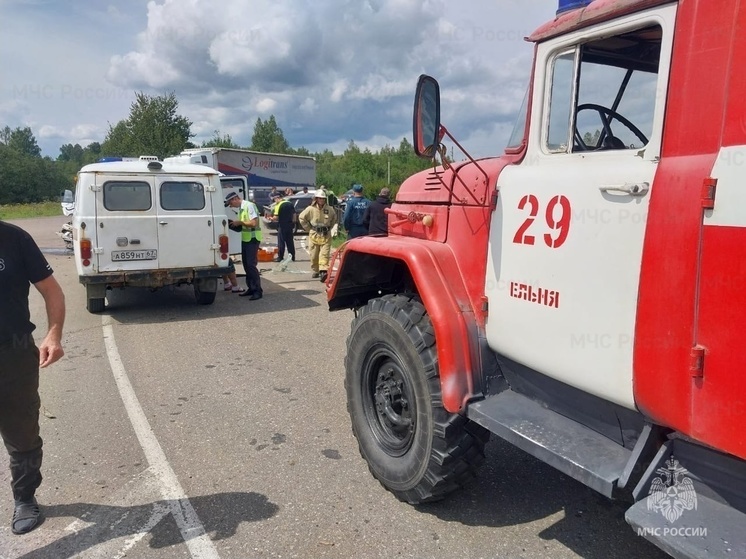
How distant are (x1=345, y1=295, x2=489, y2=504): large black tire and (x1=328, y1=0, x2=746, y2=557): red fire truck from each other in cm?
1

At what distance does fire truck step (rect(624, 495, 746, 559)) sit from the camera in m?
1.75

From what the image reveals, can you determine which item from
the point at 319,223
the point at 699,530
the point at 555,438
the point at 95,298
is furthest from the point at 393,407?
the point at 319,223

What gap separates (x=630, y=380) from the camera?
2.03m

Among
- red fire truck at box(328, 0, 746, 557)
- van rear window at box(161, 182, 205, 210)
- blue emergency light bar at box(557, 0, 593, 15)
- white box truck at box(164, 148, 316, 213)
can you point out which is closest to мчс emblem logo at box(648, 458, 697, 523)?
red fire truck at box(328, 0, 746, 557)

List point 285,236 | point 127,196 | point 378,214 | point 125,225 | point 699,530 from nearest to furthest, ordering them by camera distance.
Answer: point 699,530
point 125,225
point 127,196
point 378,214
point 285,236

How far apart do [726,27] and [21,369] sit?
3403mm

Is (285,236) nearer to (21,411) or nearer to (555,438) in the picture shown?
(21,411)

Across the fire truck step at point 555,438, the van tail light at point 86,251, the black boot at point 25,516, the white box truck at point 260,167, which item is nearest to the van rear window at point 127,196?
the van tail light at point 86,251

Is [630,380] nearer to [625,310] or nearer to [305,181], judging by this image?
[625,310]

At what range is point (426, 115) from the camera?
272cm

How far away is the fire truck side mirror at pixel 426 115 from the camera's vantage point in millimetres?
2691

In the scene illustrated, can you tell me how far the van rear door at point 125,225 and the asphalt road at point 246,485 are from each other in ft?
7.32

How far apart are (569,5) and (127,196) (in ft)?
23.3

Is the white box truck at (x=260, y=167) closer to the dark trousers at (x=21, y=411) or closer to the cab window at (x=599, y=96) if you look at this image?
the dark trousers at (x=21, y=411)
